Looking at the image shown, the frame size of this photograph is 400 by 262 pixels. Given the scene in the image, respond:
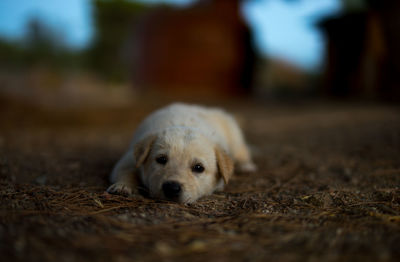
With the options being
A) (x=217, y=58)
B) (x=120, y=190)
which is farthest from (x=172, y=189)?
(x=217, y=58)

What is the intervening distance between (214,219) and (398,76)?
445 inches

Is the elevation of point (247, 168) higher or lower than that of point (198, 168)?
lower

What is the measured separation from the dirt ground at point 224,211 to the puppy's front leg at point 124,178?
143 mm

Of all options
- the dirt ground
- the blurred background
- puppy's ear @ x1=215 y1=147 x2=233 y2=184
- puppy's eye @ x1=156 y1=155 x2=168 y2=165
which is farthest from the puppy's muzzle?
the blurred background

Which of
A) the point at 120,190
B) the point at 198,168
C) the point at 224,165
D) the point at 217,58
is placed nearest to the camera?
the point at 120,190

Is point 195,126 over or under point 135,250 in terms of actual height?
over

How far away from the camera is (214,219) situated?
247cm

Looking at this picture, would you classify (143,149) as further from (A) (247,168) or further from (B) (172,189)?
(A) (247,168)

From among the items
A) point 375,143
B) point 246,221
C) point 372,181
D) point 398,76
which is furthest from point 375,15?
point 246,221

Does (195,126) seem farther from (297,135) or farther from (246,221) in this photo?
(297,135)

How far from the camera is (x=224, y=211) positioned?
2.74 m

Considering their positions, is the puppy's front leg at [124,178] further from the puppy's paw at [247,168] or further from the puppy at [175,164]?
the puppy's paw at [247,168]

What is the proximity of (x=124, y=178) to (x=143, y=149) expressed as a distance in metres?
0.39

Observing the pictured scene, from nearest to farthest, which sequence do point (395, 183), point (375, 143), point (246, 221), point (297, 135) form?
point (246, 221) < point (395, 183) < point (375, 143) < point (297, 135)
